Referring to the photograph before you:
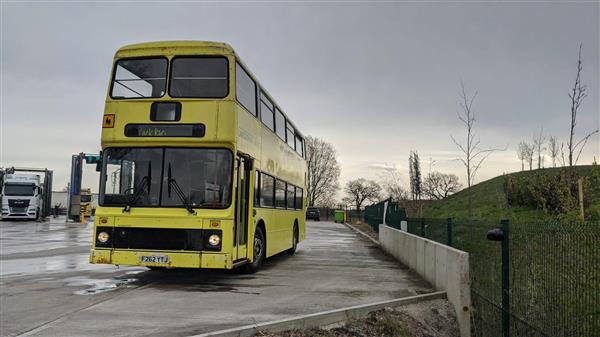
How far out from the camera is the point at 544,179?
45.3 ft

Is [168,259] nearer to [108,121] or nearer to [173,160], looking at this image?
[173,160]

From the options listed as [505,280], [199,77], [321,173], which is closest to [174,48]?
[199,77]

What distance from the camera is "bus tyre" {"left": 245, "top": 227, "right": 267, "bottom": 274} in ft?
37.2

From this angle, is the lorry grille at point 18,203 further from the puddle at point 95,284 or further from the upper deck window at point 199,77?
the upper deck window at point 199,77

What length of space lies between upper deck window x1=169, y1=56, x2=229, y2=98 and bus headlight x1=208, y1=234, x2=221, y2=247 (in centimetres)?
254

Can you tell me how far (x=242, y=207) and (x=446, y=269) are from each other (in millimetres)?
3974

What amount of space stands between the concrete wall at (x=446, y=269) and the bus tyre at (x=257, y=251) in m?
3.58

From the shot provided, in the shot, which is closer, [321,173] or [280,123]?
[280,123]

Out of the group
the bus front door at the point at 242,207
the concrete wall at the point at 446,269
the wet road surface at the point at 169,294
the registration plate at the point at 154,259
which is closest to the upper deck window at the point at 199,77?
the bus front door at the point at 242,207

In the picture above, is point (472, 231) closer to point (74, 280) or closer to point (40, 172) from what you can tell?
point (74, 280)

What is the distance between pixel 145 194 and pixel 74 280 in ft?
8.95

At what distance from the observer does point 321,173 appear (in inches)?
3223

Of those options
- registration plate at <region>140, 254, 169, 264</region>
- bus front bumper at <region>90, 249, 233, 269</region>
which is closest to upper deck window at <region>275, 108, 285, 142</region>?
bus front bumper at <region>90, 249, 233, 269</region>

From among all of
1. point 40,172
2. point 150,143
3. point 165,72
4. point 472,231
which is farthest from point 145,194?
point 40,172
